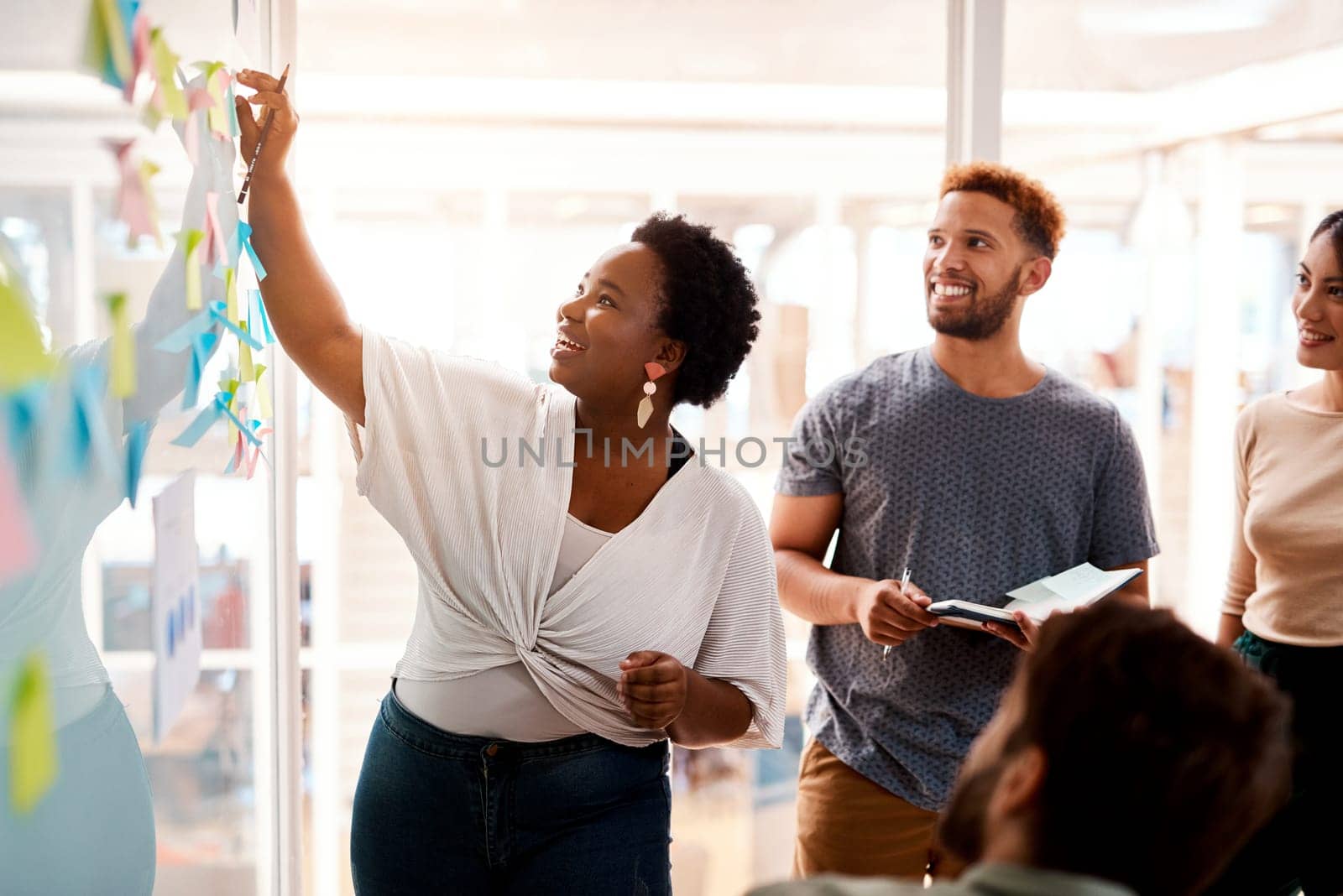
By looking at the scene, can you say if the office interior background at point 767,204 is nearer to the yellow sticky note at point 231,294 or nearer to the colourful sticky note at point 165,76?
the yellow sticky note at point 231,294

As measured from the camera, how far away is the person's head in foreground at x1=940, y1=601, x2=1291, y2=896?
2.66 feet

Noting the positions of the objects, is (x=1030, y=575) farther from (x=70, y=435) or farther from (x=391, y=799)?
(x=70, y=435)

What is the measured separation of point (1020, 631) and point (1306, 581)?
62cm

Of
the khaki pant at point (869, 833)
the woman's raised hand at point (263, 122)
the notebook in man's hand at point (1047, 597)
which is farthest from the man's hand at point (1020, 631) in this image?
the woman's raised hand at point (263, 122)

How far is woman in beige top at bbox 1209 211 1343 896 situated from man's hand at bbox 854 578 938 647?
70cm

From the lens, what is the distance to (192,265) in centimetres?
114

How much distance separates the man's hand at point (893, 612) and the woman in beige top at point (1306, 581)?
2.28ft

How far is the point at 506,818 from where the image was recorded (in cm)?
145

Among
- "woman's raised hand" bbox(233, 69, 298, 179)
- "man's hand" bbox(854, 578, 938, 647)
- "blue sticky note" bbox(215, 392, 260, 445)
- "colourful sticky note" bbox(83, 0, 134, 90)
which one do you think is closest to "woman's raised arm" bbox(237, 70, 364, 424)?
"woman's raised hand" bbox(233, 69, 298, 179)

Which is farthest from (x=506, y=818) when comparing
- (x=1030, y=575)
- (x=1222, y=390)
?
(x=1222, y=390)

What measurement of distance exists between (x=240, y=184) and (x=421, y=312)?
95 cm

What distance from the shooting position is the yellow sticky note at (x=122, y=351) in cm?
89

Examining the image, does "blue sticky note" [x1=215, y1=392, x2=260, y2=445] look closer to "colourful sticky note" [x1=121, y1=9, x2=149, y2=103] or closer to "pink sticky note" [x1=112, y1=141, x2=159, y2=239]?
"pink sticky note" [x1=112, y1=141, x2=159, y2=239]

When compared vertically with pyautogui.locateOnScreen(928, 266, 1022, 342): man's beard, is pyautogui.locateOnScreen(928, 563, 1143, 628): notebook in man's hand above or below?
below
